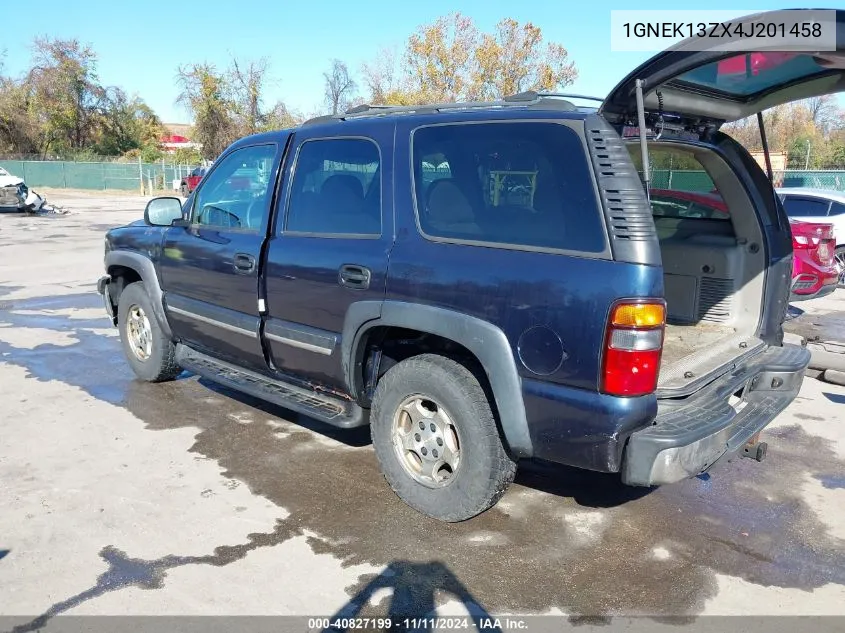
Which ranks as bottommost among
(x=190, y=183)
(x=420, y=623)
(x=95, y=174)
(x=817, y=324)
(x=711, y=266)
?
(x=420, y=623)

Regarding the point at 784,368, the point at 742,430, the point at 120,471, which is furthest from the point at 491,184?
the point at 120,471

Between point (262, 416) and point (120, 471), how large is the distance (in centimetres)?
123

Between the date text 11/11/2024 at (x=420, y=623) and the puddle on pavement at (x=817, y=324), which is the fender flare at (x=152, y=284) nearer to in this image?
the date text 11/11/2024 at (x=420, y=623)

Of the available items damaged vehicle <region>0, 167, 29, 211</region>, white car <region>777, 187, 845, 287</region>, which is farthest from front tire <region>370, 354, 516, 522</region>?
damaged vehicle <region>0, 167, 29, 211</region>

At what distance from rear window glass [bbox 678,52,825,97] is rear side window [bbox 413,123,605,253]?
2.39 ft

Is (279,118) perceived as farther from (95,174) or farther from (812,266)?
(812,266)

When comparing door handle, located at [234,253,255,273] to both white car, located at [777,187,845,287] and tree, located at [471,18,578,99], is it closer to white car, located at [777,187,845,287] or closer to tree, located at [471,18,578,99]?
white car, located at [777,187,845,287]

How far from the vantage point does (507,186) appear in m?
3.44

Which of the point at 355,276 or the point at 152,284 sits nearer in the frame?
the point at 355,276

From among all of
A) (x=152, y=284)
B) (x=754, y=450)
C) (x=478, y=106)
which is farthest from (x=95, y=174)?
(x=754, y=450)

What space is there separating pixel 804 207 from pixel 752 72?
9048mm

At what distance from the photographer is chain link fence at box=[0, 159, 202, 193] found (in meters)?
40.9

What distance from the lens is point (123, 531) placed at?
3.61 metres

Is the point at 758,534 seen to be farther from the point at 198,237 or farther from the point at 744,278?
the point at 198,237
